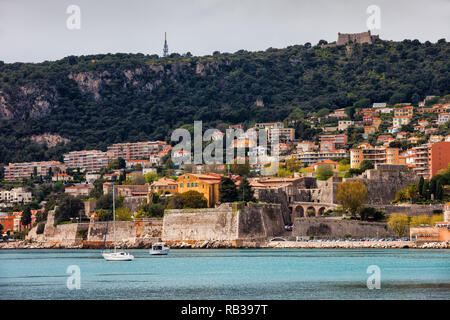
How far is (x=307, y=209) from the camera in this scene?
2263 inches

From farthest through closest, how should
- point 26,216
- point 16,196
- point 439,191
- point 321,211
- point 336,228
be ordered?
point 16,196 < point 26,216 < point 321,211 < point 439,191 < point 336,228

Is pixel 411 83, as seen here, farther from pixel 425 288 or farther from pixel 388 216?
pixel 425 288

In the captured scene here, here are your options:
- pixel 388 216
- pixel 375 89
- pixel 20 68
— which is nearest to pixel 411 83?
pixel 375 89

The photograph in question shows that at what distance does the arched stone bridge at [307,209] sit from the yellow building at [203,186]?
18.1 ft

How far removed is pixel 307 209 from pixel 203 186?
7.59m

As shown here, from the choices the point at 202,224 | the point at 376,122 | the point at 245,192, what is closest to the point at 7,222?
the point at 245,192

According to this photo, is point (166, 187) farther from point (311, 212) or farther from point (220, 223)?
point (220, 223)

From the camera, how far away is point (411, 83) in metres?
109

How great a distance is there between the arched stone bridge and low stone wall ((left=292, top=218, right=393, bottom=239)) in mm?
5506

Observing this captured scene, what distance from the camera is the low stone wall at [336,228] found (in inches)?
1984

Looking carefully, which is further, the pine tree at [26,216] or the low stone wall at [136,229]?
the pine tree at [26,216]

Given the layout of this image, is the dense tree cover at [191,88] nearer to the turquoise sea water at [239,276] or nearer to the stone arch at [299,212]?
the stone arch at [299,212]

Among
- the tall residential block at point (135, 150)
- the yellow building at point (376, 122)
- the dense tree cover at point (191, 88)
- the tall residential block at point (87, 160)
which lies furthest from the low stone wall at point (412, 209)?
the dense tree cover at point (191, 88)

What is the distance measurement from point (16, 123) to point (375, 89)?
4407cm
